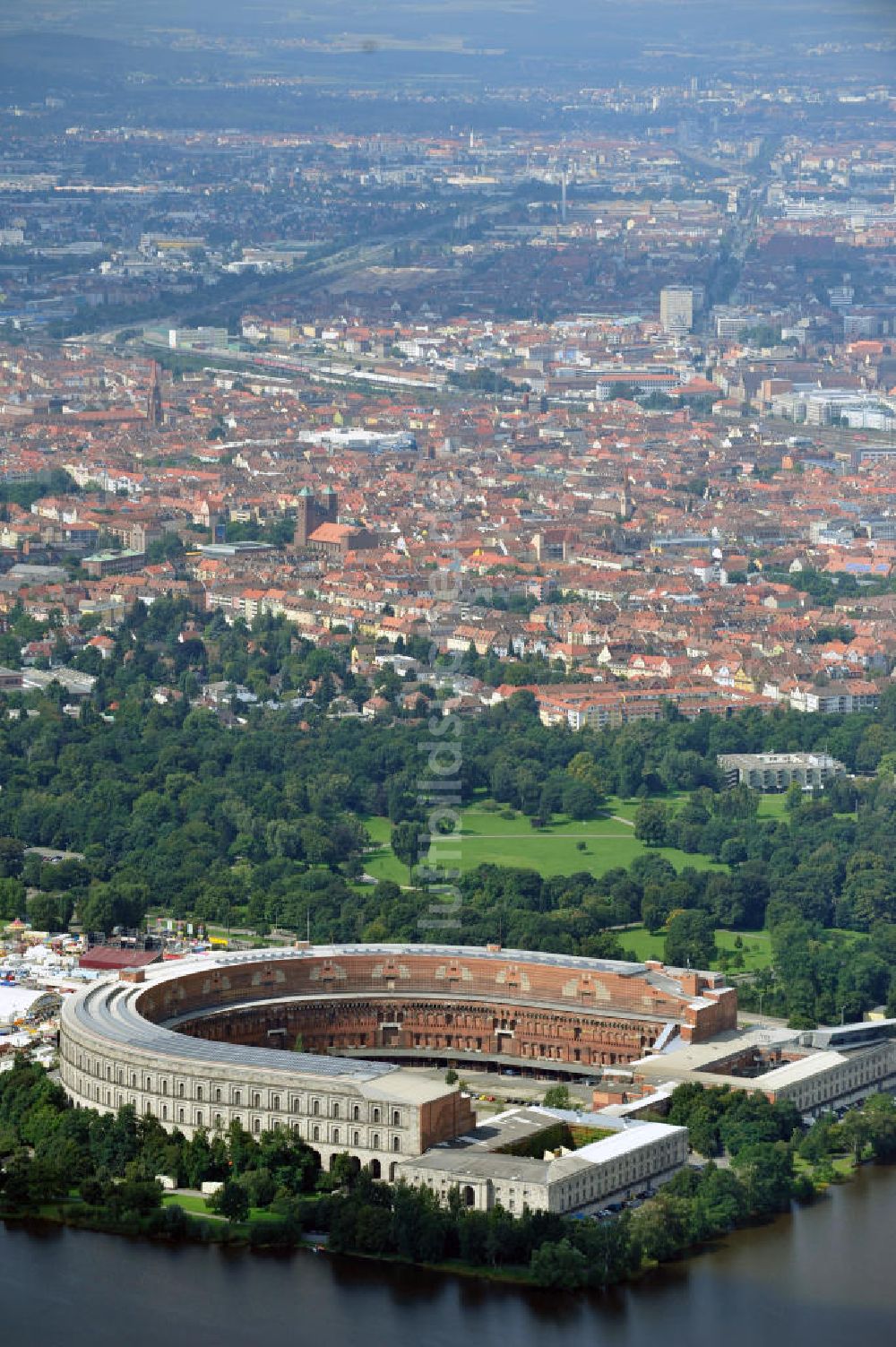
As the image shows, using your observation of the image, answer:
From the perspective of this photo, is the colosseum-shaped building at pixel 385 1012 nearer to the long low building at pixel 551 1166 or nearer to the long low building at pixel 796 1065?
the long low building at pixel 796 1065

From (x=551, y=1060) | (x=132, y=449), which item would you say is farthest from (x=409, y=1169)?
(x=132, y=449)

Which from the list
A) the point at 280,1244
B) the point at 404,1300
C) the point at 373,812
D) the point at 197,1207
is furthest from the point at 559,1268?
the point at 373,812

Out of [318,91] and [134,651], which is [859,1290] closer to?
[134,651]

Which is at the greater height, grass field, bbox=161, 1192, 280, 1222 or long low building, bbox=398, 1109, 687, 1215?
long low building, bbox=398, 1109, 687, 1215

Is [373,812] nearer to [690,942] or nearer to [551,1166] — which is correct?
[690,942]

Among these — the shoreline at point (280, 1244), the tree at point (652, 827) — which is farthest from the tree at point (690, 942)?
the shoreline at point (280, 1244)

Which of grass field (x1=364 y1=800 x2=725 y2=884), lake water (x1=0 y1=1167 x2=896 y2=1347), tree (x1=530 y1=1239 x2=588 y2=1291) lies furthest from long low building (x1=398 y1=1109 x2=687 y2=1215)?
grass field (x1=364 y1=800 x2=725 y2=884)

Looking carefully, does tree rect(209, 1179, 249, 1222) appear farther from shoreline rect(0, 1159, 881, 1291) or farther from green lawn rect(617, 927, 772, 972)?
green lawn rect(617, 927, 772, 972)
